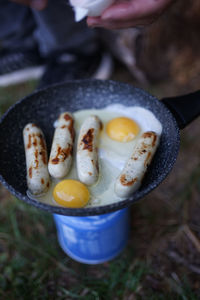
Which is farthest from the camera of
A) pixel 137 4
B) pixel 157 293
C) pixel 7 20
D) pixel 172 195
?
pixel 7 20

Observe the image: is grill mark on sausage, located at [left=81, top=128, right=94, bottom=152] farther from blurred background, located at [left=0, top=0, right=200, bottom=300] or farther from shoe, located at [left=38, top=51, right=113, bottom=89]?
shoe, located at [left=38, top=51, right=113, bottom=89]

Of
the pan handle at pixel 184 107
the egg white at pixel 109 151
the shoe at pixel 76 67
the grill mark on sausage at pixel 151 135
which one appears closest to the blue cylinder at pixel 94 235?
the egg white at pixel 109 151

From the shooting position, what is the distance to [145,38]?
3.25 meters

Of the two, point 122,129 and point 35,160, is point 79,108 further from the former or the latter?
point 35,160

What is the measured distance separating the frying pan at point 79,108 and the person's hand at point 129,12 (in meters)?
0.38

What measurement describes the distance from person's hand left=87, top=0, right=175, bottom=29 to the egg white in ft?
1.74

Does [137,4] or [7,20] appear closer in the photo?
[137,4]

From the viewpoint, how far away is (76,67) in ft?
12.0

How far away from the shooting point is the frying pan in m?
1.63

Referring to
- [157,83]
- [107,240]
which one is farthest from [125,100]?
[157,83]

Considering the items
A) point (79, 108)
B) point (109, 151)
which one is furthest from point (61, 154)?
point (79, 108)

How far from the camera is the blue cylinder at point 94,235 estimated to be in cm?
203

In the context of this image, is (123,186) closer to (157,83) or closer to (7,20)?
(157,83)

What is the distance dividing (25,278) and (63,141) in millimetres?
1189
